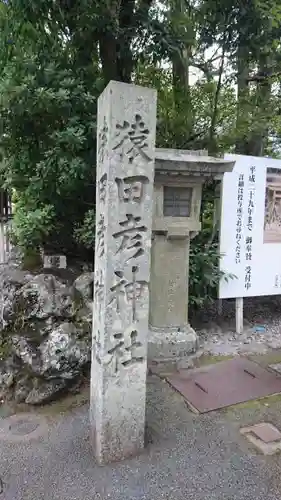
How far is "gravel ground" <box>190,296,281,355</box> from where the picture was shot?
4.27 meters

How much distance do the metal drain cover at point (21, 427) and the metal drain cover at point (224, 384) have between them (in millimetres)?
1292

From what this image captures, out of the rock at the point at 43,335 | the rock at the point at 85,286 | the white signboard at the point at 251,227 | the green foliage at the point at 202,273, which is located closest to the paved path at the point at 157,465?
the rock at the point at 43,335

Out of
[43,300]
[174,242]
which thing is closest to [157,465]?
[43,300]

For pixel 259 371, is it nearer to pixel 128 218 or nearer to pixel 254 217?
pixel 254 217

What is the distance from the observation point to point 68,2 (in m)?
3.72

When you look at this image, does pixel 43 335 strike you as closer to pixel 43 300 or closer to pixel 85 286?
pixel 43 300

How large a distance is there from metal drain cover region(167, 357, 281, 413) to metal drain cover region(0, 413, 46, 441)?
1.29 metres

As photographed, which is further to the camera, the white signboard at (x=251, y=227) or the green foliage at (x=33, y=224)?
the white signboard at (x=251, y=227)

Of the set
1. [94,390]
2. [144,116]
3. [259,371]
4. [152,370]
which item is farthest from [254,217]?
[94,390]

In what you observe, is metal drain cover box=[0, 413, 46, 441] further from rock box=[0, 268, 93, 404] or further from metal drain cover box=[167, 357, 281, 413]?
metal drain cover box=[167, 357, 281, 413]

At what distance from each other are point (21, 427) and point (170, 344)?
171 cm

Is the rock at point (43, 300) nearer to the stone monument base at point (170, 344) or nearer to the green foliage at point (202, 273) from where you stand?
the stone monument base at point (170, 344)

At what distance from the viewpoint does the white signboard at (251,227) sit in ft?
14.0

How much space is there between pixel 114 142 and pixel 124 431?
1.94 m
